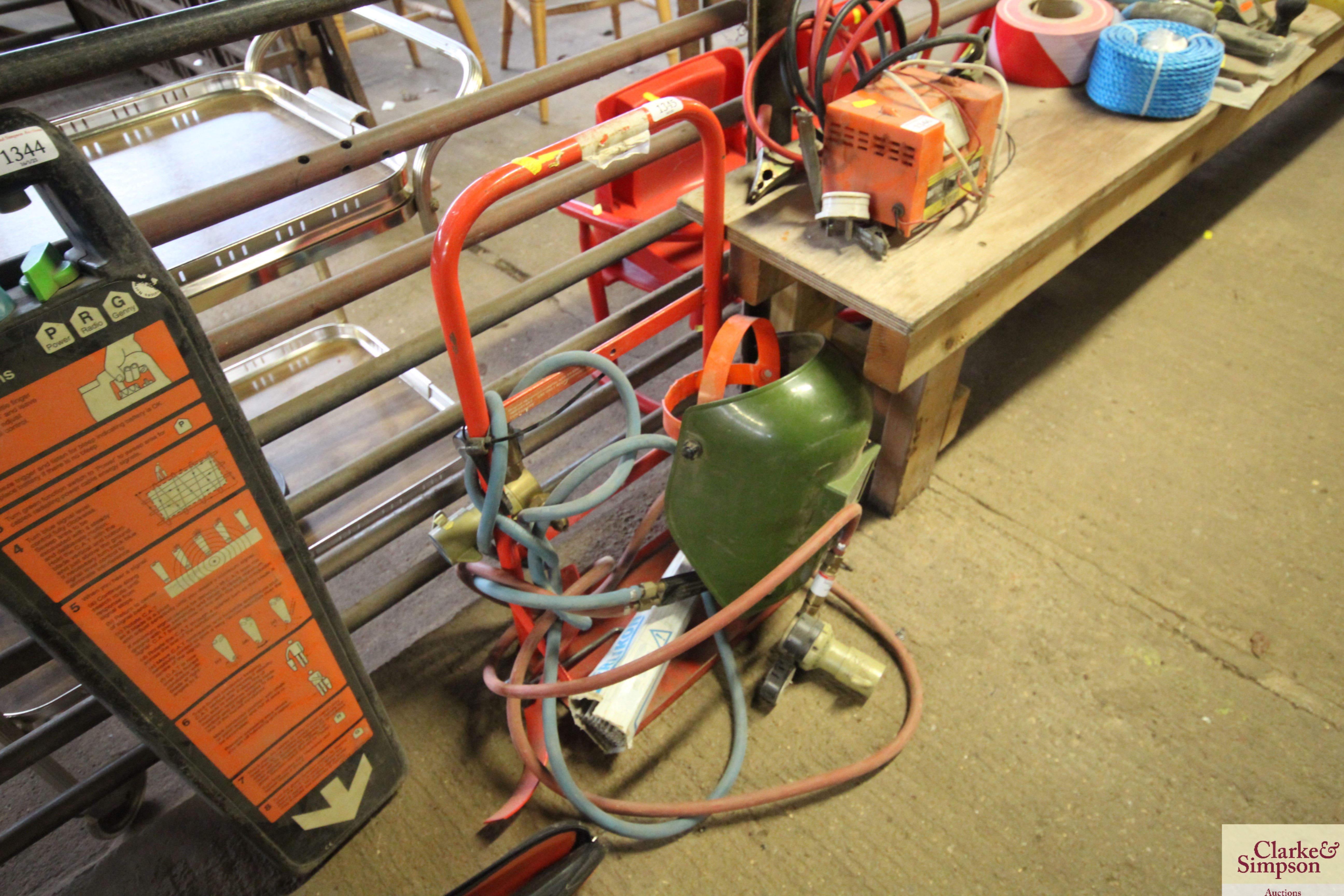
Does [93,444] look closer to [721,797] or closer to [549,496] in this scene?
[549,496]

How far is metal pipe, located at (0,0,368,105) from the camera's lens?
659 mm

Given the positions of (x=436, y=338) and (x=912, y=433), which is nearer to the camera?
(x=436, y=338)

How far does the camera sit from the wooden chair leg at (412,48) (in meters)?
3.72

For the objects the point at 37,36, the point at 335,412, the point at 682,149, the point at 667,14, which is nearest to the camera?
the point at 682,149

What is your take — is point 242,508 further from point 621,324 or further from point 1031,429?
point 1031,429

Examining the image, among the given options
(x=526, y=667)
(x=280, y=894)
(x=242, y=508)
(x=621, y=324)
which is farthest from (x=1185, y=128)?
(x=280, y=894)

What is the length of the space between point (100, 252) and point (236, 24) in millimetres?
286

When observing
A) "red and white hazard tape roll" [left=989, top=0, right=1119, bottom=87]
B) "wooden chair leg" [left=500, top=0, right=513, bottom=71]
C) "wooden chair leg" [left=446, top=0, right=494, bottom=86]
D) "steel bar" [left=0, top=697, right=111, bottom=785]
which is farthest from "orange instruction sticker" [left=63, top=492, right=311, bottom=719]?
"wooden chair leg" [left=500, top=0, right=513, bottom=71]

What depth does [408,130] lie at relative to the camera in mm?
1025

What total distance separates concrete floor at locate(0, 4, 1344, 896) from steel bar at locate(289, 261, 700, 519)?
43 cm

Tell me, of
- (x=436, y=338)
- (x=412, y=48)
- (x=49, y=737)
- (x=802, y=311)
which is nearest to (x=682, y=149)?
(x=802, y=311)

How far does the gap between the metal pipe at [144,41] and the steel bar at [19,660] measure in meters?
0.67

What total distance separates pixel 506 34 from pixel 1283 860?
3.64 metres

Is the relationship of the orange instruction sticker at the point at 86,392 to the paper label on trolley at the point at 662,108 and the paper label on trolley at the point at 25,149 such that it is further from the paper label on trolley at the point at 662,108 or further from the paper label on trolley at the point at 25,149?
the paper label on trolley at the point at 662,108
